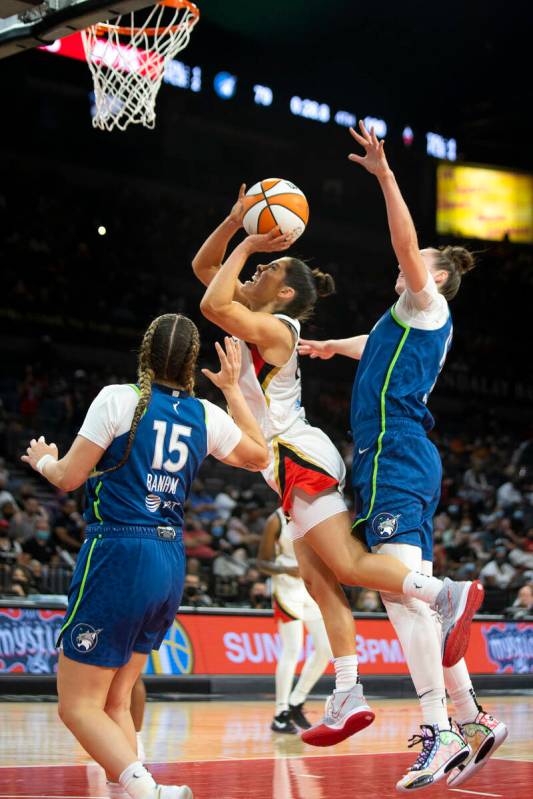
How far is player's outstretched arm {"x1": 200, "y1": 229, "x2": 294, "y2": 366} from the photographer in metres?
5.91

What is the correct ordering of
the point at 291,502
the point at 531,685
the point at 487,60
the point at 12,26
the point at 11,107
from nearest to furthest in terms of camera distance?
the point at 291,502
the point at 12,26
the point at 531,685
the point at 11,107
the point at 487,60

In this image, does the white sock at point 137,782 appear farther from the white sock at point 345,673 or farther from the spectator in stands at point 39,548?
the spectator in stands at point 39,548

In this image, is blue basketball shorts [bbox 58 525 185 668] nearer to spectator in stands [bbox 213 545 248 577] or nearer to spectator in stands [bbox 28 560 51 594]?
spectator in stands [bbox 28 560 51 594]

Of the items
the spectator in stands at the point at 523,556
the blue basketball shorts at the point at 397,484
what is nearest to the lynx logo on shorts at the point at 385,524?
the blue basketball shorts at the point at 397,484

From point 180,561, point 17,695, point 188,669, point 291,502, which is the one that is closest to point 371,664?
point 188,669

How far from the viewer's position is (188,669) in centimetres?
1353

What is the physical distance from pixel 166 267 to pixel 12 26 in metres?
19.6

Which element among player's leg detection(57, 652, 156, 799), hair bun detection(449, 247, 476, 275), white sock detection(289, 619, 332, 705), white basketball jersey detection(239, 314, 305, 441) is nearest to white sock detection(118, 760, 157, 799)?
player's leg detection(57, 652, 156, 799)

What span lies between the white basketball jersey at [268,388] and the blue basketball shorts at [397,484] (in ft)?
1.71

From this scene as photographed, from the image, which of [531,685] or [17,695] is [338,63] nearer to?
[531,685]

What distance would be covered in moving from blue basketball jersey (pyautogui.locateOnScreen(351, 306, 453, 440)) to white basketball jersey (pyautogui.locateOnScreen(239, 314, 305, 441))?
0.44 m

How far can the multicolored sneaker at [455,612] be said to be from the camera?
5.38 metres

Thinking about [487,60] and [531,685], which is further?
[487,60]

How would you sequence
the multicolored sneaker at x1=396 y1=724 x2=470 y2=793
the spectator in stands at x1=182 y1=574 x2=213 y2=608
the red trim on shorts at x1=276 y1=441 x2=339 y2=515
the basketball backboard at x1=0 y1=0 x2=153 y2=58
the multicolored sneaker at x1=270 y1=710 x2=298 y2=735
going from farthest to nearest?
the spectator in stands at x1=182 y1=574 x2=213 y2=608, the multicolored sneaker at x1=270 y1=710 x2=298 y2=735, the basketball backboard at x1=0 y1=0 x2=153 y2=58, the red trim on shorts at x1=276 y1=441 x2=339 y2=515, the multicolored sneaker at x1=396 y1=724 x2=470 y2=793
